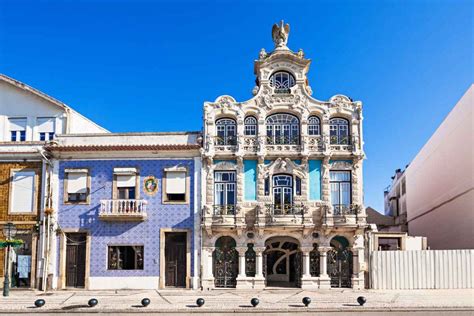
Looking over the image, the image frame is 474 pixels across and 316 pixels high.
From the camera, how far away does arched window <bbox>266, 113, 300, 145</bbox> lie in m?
28.1

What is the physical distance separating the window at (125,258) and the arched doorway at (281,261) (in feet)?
23.0

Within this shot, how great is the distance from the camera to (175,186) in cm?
2792

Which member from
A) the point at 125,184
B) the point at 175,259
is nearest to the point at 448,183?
the point at 175,259

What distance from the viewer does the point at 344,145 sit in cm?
2786

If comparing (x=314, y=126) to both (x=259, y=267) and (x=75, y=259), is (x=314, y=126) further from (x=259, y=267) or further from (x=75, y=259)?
(x=75, y=259)

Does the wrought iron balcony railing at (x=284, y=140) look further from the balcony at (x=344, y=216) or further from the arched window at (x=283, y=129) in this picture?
the balcony at (x=344, y=216)

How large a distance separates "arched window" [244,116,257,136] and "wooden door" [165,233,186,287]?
6702 millimetres

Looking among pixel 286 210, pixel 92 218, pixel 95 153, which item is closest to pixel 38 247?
pixel 92 218

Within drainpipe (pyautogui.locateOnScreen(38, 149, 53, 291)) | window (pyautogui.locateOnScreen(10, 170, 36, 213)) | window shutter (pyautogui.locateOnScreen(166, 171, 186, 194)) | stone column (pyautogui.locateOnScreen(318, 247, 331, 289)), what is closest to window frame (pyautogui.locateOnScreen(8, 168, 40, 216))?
window (pyautogui.locateOnScreen(10, 170, 36, 213))

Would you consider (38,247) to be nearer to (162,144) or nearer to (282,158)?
(162,144)

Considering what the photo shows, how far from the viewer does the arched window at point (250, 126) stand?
93.0ft

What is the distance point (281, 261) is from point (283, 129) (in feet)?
25.1

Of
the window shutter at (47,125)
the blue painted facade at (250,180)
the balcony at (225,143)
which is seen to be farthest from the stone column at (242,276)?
the window shutter at (47,125)

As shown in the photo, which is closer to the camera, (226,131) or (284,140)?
(284,140)
